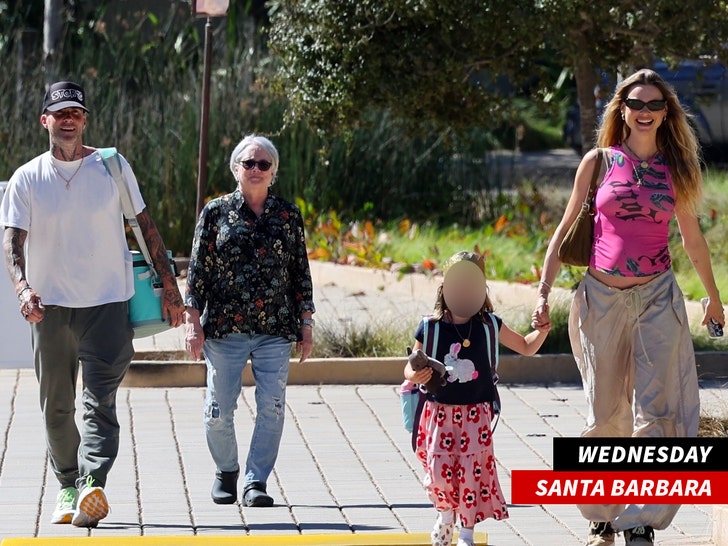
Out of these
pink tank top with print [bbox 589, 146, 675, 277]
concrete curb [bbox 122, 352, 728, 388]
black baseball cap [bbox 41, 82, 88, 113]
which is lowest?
concrete curb [bbox 122, 352, 728, 388]

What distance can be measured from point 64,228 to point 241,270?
0.85m

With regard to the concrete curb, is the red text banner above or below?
→ above

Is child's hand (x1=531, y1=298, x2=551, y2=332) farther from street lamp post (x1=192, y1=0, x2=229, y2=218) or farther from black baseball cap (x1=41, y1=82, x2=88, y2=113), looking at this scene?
street lamp post (x1=192, y1=0, x2=229, y2=218)

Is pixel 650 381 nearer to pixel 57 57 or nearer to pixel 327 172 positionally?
pixel 327 172

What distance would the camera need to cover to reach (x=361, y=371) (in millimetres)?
9500

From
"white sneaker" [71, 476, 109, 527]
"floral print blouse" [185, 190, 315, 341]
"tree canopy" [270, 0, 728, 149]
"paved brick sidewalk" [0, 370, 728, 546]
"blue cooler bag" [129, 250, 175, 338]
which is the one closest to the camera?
"white sneaker" [71, 476, 109, 527]

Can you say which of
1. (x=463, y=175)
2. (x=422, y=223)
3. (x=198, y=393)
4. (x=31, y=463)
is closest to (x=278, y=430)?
(x=31, y=463)

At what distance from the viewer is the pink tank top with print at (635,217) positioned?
5570 millimetres

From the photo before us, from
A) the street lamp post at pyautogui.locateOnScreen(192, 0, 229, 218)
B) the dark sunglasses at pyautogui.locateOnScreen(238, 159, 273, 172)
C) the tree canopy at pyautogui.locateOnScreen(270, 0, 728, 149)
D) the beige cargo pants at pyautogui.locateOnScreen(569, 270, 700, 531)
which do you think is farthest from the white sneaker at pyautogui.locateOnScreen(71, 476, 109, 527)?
the tree canopy at pyautogui.locateOnScreen(270, 0, 728, 149)

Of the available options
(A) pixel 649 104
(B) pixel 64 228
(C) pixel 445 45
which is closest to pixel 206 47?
(C) pixel 445 45

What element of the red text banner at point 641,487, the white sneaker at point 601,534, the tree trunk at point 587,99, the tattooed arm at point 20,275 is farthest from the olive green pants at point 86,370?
the tree trunk at point 587,99

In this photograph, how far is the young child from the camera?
17.6ft

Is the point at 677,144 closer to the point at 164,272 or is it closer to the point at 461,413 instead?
the point at 461,413

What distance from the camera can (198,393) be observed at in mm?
9148
